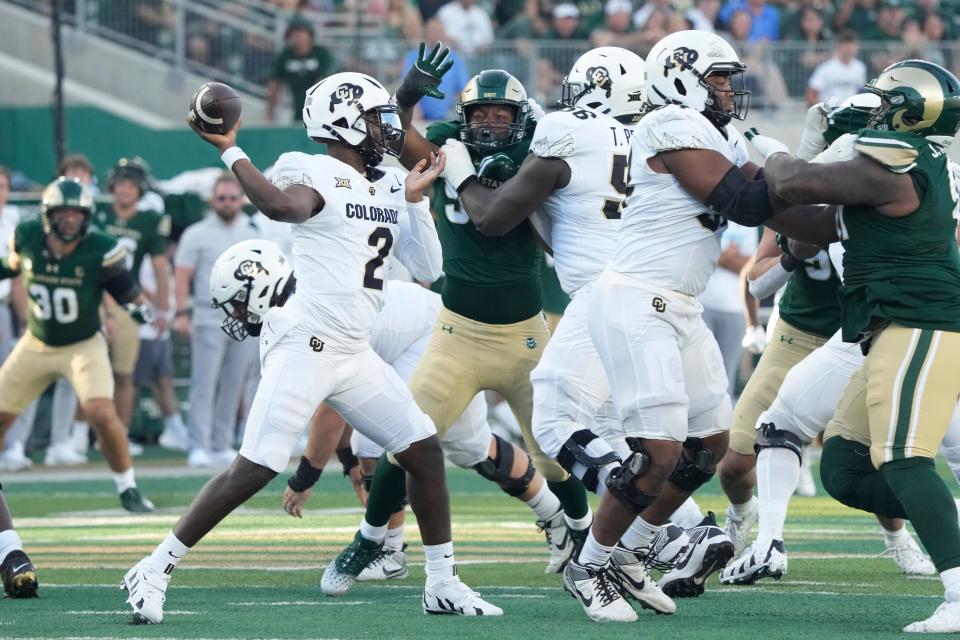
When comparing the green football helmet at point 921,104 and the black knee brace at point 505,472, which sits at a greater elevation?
the green football helmet at point 921,104

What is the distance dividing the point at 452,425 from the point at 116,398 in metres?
6.20

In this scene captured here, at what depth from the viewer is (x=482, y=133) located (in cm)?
702

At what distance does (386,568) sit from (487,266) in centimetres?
144

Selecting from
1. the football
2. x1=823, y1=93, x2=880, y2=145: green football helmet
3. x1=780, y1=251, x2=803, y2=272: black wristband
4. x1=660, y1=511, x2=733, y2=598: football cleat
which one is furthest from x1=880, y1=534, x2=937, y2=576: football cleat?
the football

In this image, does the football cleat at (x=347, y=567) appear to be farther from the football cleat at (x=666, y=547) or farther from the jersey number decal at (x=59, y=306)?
the jersey number decal at (x=59, y=306)

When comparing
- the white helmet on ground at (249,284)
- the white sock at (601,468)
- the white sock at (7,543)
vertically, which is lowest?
the white sock at (7,543)

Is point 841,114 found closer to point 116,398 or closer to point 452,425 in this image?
point 452,425

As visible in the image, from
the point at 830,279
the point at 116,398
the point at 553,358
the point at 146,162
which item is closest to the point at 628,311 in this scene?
the point at 553,358

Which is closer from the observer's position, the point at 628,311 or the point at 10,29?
the point at 628,311

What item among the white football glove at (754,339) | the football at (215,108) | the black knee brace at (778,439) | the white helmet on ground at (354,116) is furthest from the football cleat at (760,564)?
the football at (215,108)

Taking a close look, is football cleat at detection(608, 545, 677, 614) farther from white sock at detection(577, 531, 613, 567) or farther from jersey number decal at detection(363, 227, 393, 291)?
jersey number decal at detection(363, 227, 393, 291)

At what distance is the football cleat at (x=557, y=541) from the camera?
7492 millimetres

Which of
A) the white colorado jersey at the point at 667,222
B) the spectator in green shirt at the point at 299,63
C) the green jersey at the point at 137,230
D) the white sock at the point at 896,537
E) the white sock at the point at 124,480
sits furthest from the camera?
the spectator in green shirt at the point at 299,63

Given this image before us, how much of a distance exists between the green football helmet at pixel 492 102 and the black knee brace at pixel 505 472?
56.3 inches
